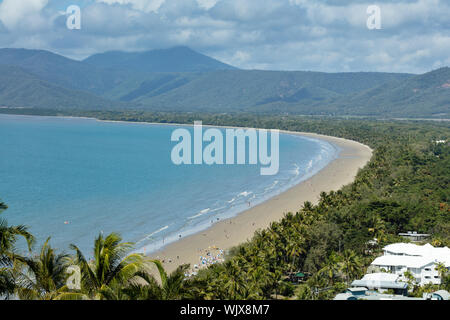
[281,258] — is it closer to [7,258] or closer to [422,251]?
[422,251]

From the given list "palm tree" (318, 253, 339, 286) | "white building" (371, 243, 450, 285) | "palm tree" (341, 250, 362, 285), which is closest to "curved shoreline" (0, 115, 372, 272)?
"palm tree" (318, 253, 339, 286)

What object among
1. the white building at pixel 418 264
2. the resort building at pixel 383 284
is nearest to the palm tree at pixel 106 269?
the resort building at pixel 383 284

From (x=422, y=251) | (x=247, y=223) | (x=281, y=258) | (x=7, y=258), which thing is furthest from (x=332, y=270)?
(x=247, y=223)

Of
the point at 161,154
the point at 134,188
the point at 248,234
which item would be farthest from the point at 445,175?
the point at 161,154

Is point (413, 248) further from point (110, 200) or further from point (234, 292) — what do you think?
point (110, 200)

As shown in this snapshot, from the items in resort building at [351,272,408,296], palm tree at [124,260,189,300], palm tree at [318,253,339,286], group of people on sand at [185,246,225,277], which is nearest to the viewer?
palm tree at [124,260,189,300]

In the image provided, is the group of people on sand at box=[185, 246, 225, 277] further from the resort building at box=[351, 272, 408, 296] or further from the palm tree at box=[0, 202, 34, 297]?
the palm tree at box=[0, 202, 34, 297]
